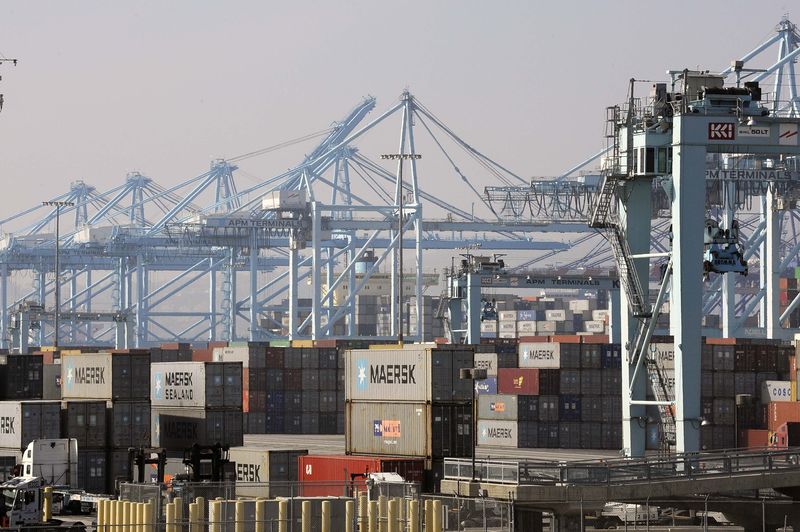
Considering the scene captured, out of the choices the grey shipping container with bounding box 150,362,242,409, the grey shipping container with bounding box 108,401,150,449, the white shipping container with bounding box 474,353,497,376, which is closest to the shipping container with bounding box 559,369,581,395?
the white shipping container with bounding box 474,353,497,376

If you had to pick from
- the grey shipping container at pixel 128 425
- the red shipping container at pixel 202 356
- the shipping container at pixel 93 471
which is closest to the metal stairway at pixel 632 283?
the grey shipping container at pixel 128 425

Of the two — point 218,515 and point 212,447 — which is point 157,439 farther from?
point 218,515

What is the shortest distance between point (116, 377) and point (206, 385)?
4474 millimetres

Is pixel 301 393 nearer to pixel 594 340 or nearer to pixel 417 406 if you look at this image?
pixel 594 340

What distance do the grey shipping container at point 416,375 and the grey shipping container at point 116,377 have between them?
1243cm

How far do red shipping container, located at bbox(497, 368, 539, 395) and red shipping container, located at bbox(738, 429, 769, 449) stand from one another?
12.0 meters

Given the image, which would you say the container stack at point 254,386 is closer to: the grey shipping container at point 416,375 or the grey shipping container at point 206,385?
the grey shipping container at point 206,385

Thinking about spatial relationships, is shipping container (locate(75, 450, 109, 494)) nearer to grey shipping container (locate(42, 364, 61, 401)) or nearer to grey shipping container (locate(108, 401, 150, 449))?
grey shipping container (locate(108, 401, 150, 449))

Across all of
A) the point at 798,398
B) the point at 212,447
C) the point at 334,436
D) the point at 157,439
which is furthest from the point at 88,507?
the point at 334,436

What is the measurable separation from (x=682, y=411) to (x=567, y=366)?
1366 inches

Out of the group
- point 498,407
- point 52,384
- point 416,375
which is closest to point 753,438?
point 498,407

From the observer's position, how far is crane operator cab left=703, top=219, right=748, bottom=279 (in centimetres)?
5069

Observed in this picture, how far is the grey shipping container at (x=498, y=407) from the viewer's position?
8312 cm

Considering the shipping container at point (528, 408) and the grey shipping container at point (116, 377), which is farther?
the shipping container at point (528, 408)
